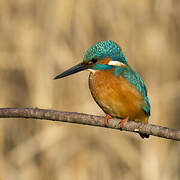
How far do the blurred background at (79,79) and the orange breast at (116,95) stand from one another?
3.96 ft

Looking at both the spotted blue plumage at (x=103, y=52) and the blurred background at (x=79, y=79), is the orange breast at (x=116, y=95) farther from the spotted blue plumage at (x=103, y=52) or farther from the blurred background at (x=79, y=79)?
the blurred background at (x=79, y=79)

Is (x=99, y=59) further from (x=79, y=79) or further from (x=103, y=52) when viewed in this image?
(x=79, y=79)

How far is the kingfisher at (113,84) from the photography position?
262 centimetres

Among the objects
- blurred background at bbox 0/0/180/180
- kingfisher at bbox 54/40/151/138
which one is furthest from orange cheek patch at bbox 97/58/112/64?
blurred background at bbox 0/0/180/180

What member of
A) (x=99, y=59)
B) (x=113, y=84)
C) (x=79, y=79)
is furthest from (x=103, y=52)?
(x=79, y=79)

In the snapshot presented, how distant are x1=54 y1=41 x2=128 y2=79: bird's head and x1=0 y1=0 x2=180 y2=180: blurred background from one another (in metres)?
1.12

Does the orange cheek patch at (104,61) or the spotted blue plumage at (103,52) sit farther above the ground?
the spotted blue plumage at (103,52)

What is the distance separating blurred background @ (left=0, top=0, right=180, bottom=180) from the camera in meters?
3.86

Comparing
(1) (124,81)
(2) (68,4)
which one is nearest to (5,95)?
(2) (68,4)

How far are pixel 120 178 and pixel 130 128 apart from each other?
77.0 inches

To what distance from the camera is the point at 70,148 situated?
3.96m

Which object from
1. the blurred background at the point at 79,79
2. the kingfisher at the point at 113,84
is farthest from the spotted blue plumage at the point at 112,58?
the blurred background at the point at 79,79

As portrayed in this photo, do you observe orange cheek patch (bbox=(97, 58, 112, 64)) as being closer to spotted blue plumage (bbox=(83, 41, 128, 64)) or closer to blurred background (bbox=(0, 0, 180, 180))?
spotted blue plumage (bbox=(83, 41, 128, 64))

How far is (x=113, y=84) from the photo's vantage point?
2.62m
